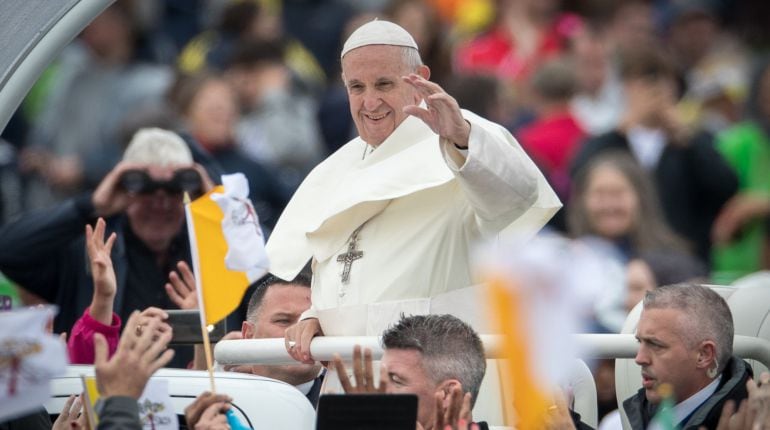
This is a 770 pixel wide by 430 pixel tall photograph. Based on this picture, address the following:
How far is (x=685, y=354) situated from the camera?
6941mm

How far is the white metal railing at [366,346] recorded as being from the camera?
6672 millimetres

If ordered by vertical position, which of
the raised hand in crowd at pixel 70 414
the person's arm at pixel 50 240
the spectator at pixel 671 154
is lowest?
A: the raised hand in crowd at pixel 70 414

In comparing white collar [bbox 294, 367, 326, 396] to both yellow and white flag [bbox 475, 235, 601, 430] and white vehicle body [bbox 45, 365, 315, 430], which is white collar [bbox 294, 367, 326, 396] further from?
yellow and white flag [bbox 475, 235, 601, 430]

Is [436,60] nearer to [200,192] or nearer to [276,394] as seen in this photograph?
[200,192]

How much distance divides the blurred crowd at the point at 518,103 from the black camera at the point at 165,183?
2.03 feet

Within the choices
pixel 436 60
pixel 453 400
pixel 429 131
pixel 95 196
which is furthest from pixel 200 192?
pixel 436 60

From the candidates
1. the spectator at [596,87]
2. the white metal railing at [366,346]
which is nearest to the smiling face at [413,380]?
the white metal railing at [366,346]

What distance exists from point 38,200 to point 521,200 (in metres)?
6.48

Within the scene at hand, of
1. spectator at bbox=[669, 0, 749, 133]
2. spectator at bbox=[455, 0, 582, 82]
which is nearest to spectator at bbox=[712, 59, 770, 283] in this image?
spectator at bbox=[669, 0, 749, 133]

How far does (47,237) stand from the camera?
9.49m

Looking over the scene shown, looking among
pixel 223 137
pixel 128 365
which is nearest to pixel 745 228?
pixel 223 137

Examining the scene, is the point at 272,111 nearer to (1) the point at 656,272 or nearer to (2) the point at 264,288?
(1) the point at 656,272

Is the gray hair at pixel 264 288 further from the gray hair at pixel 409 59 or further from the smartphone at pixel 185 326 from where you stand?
the gray hair at pixel 409 59

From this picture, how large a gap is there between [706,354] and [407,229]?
1.08 metres
